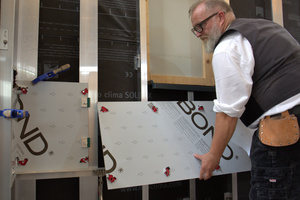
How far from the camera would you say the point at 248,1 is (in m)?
2.03

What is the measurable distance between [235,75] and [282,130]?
0.26 metres

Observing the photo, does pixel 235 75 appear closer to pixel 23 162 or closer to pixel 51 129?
pixel 51 129

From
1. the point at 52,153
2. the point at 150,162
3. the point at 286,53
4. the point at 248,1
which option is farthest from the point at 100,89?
the point at 248,1

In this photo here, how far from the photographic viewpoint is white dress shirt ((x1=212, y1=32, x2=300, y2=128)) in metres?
0.88

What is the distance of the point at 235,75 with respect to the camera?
0.88m

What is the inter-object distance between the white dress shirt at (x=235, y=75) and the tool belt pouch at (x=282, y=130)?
0.04m

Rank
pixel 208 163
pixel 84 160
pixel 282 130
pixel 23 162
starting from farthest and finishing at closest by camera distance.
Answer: pixel 84 160 < pixel 23 162 < pixel 208 163 < pixel 282 130

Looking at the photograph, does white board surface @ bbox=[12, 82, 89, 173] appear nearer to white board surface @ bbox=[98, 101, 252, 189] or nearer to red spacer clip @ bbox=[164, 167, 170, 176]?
white board surface @ bbox=[98, 101, 252, 189]

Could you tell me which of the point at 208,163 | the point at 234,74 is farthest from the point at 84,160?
the point at 234,74

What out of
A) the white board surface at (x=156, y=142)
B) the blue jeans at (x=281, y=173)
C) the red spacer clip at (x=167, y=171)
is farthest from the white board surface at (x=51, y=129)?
the blue jeans at (x=281, y=173)

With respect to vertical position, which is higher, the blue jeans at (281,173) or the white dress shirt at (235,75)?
the white dress shirt at (235,75)

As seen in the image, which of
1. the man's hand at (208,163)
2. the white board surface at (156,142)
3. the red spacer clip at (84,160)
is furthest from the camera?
the red spacer clip at (84,160)

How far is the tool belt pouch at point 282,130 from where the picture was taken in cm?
81

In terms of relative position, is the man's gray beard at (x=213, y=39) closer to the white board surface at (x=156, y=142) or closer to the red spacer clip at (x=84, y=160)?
the white board surface at (x=156, y=142)
